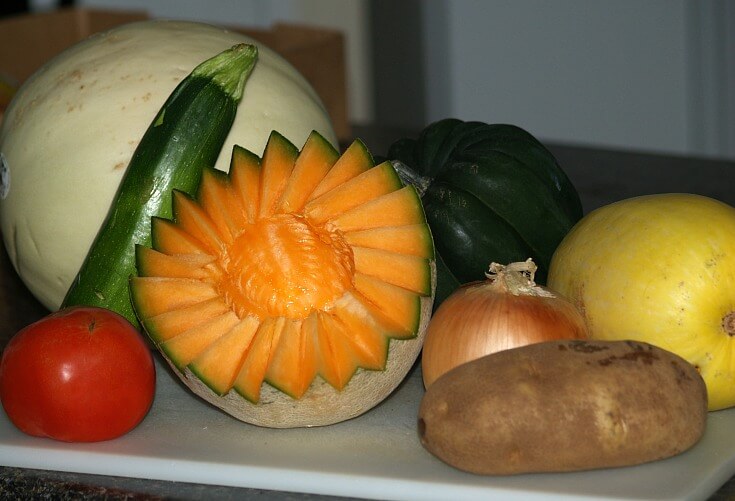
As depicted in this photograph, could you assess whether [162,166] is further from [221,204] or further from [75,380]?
[75,380]

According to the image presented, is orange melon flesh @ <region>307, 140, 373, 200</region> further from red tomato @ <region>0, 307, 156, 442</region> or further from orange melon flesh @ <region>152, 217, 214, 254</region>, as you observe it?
red tomato @ <region>0, 307, 156, 442</region>

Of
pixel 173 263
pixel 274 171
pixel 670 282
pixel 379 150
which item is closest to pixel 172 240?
pixel 173 263

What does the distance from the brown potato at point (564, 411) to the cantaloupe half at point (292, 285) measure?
0.34 ft

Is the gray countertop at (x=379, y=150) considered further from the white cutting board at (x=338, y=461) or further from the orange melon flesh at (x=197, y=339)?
the orange melon flesh at (x=197, y=339)

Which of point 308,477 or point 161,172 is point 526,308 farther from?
point 161,172

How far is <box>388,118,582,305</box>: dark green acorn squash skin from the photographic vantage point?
1.31m

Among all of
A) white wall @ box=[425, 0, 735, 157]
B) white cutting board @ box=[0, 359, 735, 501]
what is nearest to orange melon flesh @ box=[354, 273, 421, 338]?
white cutting board @ box=[0, 359, 735, 501]

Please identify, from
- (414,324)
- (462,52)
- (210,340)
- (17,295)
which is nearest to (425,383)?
(414,324)

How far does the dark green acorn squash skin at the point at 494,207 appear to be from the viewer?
131cm

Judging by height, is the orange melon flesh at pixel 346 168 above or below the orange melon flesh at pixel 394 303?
above

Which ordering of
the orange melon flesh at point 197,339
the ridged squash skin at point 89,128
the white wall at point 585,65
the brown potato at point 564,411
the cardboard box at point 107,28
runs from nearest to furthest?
the brown potato at point 564,411 < the orange melon flesh at point 197,339 < the ridged squash skin at point 89,128 < the cardboard box at point 107,28 < the white wall at point 585,65

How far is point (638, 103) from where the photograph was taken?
12.0 feet

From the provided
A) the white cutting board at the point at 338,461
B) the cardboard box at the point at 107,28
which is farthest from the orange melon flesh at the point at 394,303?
the cardboard box at the point at 107,28

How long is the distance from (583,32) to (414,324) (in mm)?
2731
